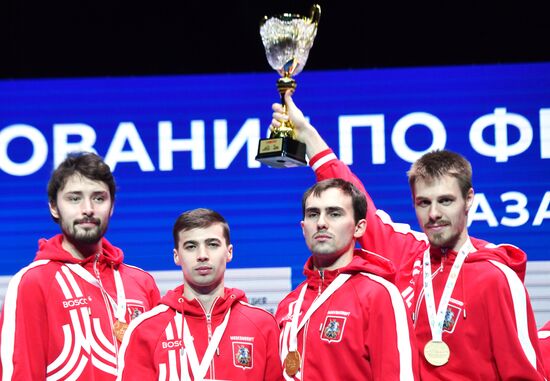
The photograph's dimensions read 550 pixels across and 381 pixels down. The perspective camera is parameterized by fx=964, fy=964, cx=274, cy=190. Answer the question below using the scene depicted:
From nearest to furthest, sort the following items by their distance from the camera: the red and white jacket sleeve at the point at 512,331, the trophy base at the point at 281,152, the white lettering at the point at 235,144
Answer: the red and white jacket sleeve at the point at 512,331 → the trophy base at the point at 281,152 → the white lettering at the point at 235,144

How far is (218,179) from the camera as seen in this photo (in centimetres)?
525

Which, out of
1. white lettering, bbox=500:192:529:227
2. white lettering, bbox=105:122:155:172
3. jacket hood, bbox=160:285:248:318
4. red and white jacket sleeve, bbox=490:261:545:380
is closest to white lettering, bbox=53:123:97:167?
white lettering, bbox=105:122:155:172

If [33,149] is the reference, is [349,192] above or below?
below

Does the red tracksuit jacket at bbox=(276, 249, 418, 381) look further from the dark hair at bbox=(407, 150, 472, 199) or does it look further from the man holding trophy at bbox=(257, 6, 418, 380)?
the dark hair at bbox=(407, 150, 472, 199)

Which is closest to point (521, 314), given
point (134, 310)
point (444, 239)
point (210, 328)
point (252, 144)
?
point (444, 239)

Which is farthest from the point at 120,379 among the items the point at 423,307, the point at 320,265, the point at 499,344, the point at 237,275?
the point at 237,275

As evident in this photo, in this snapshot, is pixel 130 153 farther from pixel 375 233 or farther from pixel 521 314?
pixel 521 314

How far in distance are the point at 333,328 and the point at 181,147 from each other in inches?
88.5

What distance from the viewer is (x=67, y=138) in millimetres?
5277

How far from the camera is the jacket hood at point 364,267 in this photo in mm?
3332

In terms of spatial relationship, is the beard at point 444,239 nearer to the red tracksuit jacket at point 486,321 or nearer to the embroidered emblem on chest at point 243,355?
the red tracksuit jacket at point 486,321

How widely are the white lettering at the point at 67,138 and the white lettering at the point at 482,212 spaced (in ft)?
6.82

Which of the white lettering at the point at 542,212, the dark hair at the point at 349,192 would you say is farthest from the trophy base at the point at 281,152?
the white lettering at the point at 542,212

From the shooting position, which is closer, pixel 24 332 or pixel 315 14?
pixel 24 332
